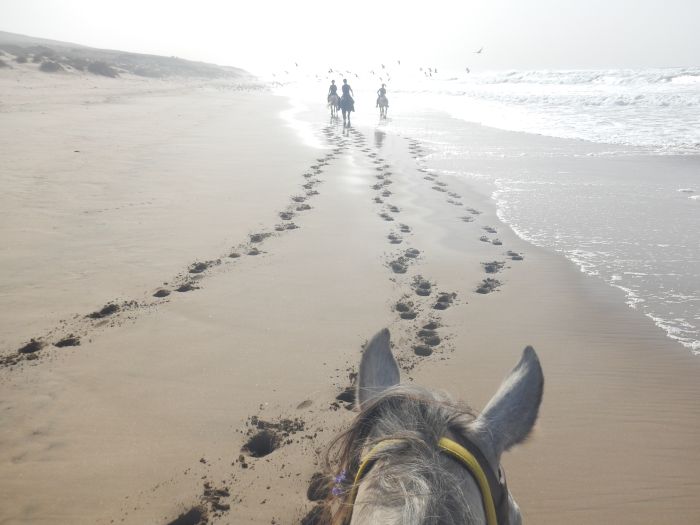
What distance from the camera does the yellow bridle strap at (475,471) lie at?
1.08 m

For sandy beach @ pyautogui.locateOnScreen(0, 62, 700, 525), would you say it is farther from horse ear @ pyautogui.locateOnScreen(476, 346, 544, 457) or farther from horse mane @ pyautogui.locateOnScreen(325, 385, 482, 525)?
horse mane @ pyautogui.locateOnScreen(325, 385, 482, 525)

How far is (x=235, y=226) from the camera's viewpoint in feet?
20.5

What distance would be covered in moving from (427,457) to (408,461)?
49 millimetres

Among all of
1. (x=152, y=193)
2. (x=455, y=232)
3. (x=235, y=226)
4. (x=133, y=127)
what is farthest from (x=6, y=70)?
(x=455, y=232)

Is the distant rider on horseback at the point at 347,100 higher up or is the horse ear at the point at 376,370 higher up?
the distant rider on horseback at the point at 347,100

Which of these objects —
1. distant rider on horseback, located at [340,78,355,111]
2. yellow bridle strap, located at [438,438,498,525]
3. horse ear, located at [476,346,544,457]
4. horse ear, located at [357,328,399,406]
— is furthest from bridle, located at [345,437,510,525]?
distant rider on horseback, located at [340,78,355,111]

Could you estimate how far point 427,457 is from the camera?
3.39ft

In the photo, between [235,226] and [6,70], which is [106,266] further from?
[6,70]

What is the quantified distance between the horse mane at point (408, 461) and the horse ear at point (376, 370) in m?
0.18

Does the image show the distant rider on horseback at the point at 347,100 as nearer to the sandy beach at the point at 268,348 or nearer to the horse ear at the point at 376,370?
the sandy beach at the point at 268,348

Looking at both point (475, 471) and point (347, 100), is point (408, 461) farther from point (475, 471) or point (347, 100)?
point (347, 100)

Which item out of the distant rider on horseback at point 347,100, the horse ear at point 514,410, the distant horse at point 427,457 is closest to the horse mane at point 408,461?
the distant horse at point 427,457

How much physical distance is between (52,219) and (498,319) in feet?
19.3

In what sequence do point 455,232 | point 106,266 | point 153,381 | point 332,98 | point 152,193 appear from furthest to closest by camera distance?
point 332,98 < point 152,193 < point 455,232 < point 106,266 < point 153,381
